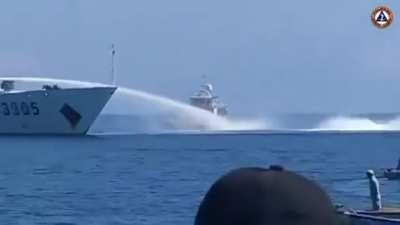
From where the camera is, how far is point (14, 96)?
106 metres

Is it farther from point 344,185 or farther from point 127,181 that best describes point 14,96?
point 344,185

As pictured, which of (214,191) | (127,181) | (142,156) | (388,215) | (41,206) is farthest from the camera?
(142,156)

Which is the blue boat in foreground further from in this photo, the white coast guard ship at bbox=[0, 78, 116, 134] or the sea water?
the white coast guard ship at bbox=[0, 78, 116, 134]

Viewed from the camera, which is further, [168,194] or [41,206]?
[168,194]

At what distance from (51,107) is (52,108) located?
10.5 inches

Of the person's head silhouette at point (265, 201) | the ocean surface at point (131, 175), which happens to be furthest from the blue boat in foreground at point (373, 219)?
the person's head silhouette at point (265, 201)

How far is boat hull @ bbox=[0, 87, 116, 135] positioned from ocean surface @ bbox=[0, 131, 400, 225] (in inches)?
93.4

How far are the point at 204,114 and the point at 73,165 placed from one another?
46163mm

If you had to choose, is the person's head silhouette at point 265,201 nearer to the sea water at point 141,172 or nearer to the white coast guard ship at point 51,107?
the sea water at point 141,172

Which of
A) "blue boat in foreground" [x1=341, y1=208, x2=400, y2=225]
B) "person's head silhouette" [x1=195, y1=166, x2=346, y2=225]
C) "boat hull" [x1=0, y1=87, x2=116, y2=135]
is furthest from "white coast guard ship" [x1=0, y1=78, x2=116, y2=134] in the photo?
"person's head silhouette" [x1=195, y1=166, x2=346, y2=225]

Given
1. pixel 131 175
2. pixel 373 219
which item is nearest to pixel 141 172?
pixel 131 175

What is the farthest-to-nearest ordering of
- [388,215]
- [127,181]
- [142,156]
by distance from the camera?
1. [142,156]
2. [127,181]
3. [388,215]

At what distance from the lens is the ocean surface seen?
45.1m

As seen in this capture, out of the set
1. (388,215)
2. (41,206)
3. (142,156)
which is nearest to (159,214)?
(41,206)
